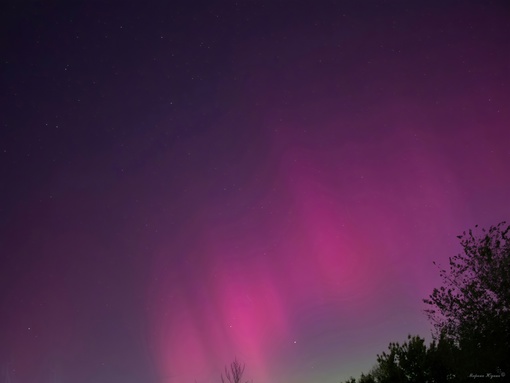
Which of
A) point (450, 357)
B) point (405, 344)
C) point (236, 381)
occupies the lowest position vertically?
point (450, 357)

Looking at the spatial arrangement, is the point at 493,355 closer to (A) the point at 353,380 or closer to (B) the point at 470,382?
(B) the point at 470,382

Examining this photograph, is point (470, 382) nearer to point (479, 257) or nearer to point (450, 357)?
point (450, 357)

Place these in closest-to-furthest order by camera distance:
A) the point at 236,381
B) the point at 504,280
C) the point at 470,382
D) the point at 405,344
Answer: the point at 470,382 → the point at 504,280 → the point at 405,344 → the point at 236,381

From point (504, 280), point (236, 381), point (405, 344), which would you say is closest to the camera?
point (504, 280)

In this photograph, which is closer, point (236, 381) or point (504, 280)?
point (504, 280)

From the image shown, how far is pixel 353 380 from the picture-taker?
127 feet

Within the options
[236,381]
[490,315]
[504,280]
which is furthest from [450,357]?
[236,381]

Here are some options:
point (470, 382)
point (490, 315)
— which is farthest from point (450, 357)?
point (490, 315)

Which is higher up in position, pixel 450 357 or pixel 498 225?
pixel 498 225

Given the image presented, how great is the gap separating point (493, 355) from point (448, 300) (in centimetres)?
685

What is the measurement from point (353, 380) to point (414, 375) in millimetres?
5821

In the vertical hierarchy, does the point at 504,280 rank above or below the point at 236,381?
below

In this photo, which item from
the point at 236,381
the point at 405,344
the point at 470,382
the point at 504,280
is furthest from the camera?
the point at 236,381

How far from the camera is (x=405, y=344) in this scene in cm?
3694
